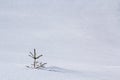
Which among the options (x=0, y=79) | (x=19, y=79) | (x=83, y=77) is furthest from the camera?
(x=83, y=77)

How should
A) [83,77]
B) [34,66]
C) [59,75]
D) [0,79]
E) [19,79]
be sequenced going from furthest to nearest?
[83,77], [34,66], [59,75], [19,79], [0,79]

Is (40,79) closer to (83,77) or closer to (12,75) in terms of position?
(12,75)

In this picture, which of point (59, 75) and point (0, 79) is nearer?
point (0, 79)

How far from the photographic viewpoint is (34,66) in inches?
2108

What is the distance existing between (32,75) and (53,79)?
2.46 metres

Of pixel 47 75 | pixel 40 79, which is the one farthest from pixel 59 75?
pixel 40 79

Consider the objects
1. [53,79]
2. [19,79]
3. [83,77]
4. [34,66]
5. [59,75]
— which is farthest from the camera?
[83,77]

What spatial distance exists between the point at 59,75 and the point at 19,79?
34.9 feet

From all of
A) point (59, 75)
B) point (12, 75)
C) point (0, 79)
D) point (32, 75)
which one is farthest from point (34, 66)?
point (0, 79)

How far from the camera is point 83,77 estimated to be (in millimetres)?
57188

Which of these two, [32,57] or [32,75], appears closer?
[32,75]

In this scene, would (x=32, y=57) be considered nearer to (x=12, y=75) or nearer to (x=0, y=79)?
(x=12, y=75)

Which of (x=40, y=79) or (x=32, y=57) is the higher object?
(x=32, y=57)

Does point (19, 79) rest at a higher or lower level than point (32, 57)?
lower
